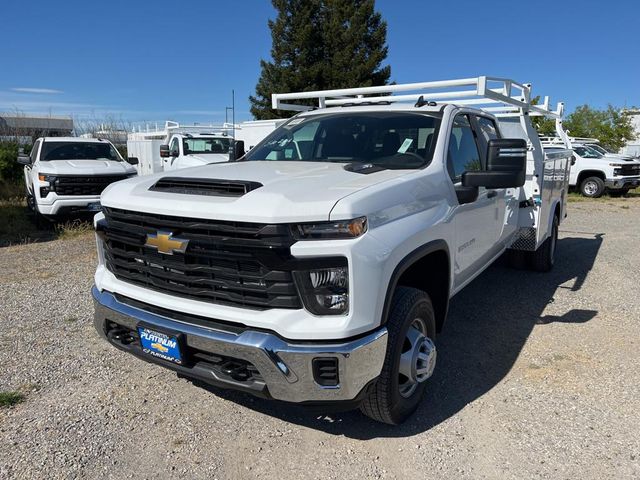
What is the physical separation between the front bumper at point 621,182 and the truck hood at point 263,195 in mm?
16843

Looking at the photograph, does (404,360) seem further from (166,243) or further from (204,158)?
(204,158)

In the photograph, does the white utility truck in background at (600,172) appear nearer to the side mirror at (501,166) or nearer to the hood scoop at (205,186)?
the side mirror at (501,166)

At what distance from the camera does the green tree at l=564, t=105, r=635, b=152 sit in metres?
31.2

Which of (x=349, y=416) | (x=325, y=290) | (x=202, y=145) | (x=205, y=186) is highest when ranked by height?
(x=202, y=145)

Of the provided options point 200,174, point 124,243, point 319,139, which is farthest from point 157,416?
point 319,139

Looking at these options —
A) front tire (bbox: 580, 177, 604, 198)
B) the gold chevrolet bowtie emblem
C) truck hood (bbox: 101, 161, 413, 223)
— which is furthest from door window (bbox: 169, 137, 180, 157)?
front tire (bbox: 580, 177, 604, 198)

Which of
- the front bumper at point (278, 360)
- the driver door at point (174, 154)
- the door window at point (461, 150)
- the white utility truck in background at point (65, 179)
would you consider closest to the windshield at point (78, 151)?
the white utility truck in background at point (65, 179)

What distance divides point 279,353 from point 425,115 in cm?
231

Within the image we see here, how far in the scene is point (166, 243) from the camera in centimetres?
274

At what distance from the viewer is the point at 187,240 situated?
267 centimetres

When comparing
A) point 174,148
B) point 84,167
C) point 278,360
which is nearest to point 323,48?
point 174,148

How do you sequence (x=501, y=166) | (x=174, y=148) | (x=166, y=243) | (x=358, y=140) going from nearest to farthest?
(x=166, y=243), (x=501, y=166), (x=358, y=140), (x=174, y=148)

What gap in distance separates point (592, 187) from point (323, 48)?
57.0 ft

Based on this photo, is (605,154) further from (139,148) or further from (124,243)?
(124,243)
